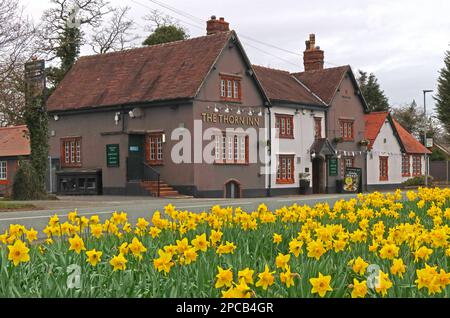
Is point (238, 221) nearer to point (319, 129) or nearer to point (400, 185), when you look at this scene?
point (319, 129)

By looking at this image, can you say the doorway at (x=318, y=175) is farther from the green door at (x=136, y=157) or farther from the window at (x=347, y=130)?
the green door at (x=136, y=157)

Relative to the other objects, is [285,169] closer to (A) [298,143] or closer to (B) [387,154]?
(A) [298,143]

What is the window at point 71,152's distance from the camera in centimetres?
3741

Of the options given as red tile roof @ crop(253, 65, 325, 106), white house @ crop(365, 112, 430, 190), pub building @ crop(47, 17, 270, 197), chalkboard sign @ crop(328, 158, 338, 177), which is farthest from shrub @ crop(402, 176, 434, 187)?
pub building @ crop(47, 17, 270, 197)

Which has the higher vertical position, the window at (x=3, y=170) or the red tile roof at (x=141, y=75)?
the red tile roof at (x=141, y=75)

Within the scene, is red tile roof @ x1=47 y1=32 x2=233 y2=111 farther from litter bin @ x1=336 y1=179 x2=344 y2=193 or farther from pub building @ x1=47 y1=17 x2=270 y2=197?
litter bin @ x1=336 y1=179 x2=344 y2=193

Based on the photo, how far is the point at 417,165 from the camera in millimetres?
53938

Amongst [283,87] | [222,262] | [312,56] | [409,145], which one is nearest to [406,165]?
[409,145]

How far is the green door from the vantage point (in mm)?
34625

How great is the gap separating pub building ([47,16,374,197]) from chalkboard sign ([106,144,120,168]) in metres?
0.06

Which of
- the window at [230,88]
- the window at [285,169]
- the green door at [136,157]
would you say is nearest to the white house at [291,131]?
the window at [285,169]

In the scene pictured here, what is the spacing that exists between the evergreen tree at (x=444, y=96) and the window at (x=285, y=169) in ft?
107

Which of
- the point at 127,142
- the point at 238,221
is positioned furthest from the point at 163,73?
the point at 238,221

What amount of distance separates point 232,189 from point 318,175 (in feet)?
27.4
